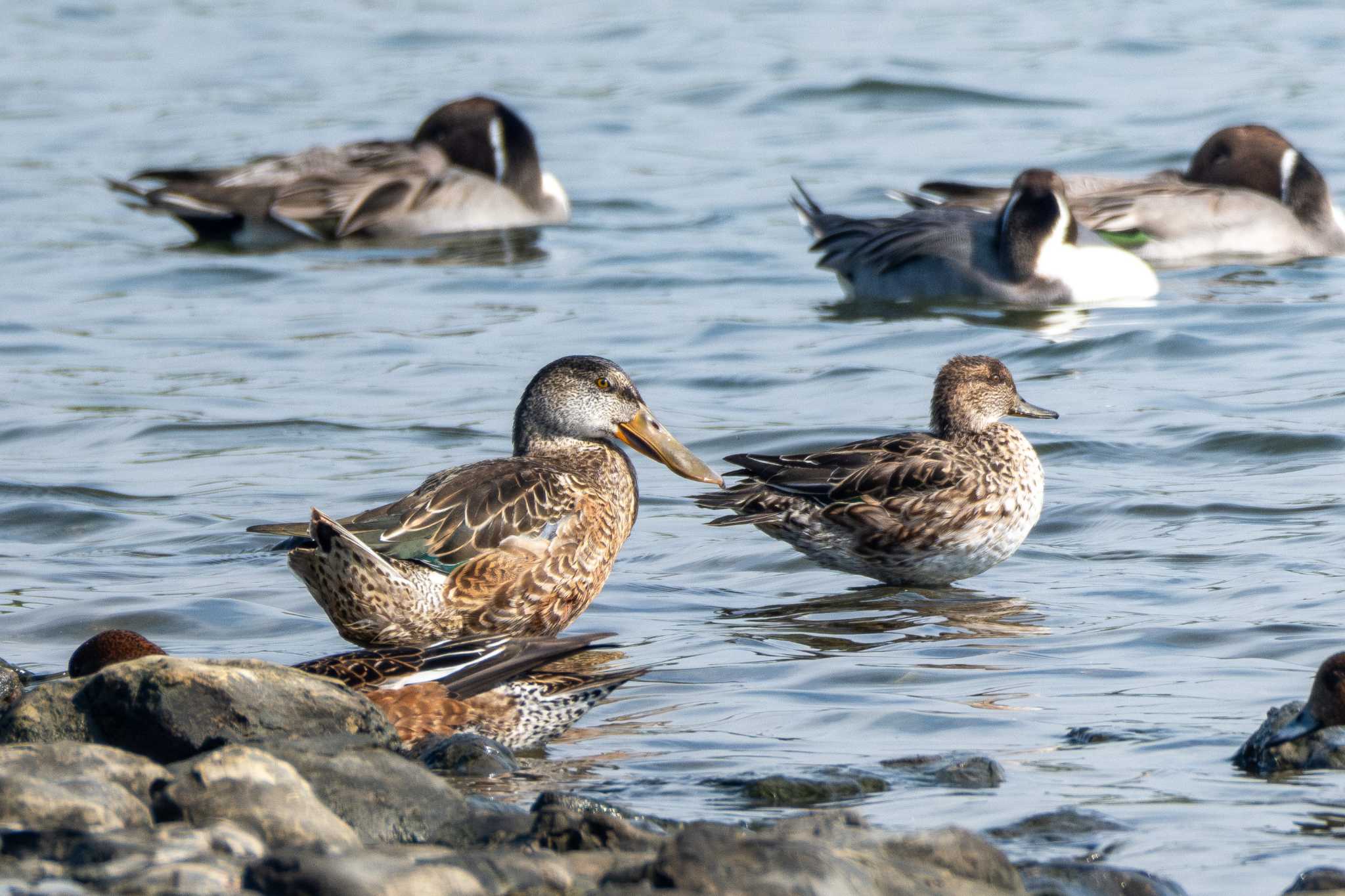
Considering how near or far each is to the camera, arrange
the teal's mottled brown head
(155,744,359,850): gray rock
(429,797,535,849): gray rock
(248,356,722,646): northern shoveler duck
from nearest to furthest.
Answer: (155,744,359,850): gray rock
(429,797,535,849): gray rock
the teal's mottled brown head
(248,356,722,646): northern shoveler duck

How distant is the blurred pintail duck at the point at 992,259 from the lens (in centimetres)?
1277

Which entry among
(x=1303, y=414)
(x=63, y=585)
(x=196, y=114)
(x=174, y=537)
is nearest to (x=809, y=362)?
(x=1303, y=414)

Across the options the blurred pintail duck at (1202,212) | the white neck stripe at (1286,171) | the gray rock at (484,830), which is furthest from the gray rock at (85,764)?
the white neck stripe at (1286,171)

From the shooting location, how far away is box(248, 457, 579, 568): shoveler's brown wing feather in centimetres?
630

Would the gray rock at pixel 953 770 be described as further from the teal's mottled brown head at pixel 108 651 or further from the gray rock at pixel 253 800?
the teal's mottled brown head at pixel 108 651

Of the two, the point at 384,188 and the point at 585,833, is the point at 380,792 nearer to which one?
the point at 585,833

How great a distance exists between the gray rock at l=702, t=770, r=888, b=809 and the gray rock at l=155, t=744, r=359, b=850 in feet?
3.65

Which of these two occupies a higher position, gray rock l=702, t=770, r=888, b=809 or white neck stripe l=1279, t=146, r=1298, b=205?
white neck stripe l=1279, t=146, r=1298, b=205

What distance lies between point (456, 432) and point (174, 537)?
1.84 meters

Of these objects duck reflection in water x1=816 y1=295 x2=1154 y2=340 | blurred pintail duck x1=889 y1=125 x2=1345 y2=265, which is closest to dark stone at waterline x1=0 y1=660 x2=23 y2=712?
duck reflection in water x1=816 y1=295 x2=1154 y2=340

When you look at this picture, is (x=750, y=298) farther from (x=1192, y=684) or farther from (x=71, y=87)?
(x=71, y=87)

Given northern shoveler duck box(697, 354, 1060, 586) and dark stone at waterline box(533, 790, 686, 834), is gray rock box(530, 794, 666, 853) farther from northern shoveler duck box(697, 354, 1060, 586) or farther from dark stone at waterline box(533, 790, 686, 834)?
northern shoveler duck box(697, 354, 1060, 586)

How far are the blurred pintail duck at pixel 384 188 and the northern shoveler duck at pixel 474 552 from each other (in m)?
8.67

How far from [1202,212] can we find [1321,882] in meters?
10.6
